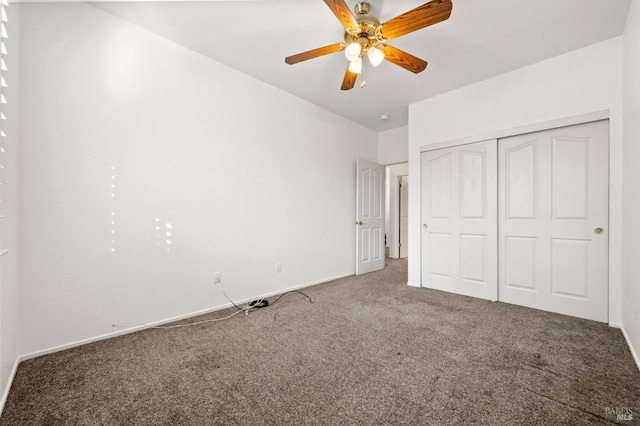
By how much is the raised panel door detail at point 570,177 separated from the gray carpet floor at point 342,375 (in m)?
1.09

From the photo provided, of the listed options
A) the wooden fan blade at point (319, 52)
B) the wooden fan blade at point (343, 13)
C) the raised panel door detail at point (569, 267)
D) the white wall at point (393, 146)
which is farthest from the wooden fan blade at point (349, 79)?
the raised panel door detail at point (569, 267)

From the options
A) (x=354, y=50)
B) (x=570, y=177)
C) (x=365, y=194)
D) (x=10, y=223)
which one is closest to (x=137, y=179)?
(x=10, y=223)

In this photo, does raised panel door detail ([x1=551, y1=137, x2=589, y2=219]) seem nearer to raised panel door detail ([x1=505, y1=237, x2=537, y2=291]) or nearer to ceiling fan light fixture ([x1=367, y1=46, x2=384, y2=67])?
raised panel door detail ([x1=505, y1=237, x2=537, y2=291])

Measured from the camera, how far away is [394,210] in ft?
21.8

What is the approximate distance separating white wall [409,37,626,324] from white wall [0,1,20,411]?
12.7ft

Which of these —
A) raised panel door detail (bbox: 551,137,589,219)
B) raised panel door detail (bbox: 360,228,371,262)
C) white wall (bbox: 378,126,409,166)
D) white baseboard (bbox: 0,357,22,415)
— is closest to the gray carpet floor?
white baseboard (bbox: 0,357,22,415)

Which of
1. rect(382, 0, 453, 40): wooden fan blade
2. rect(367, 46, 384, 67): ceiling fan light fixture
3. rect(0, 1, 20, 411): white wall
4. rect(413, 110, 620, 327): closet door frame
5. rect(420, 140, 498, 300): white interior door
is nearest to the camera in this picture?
rect(0, 1, 20, 411): white wall

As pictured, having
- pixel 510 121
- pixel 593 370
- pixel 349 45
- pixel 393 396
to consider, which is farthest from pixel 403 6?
pixel 593 370

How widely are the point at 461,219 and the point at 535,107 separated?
1.43m

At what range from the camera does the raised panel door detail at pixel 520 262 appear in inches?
114

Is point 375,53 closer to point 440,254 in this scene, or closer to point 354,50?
point 354,50

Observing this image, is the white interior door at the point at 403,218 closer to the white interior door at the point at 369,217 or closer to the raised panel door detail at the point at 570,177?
the white interior door at the point at 369,217

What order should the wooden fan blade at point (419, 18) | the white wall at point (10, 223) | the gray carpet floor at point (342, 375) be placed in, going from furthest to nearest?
1. the wooden fan blade at point (419, 18)
2. the white wall at point (10, 223)
3. the gray carpet floor at point (342, 375)

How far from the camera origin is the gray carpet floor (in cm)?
135
